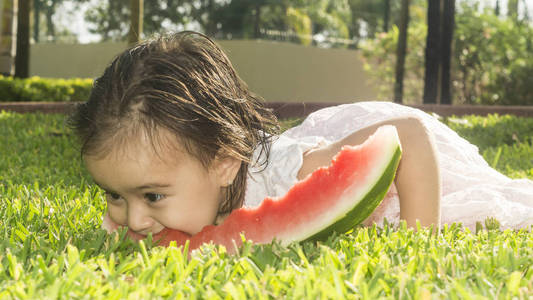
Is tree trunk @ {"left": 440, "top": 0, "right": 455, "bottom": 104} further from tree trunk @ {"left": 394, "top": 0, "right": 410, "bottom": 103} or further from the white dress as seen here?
the white dress

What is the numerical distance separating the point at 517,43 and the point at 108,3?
67.0 ft

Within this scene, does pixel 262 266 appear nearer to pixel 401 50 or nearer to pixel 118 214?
pixel 118 214

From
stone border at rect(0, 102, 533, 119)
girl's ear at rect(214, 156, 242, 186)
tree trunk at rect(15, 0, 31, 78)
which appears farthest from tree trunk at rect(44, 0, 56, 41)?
girl's ear at rect(214, 156, 242, 186)

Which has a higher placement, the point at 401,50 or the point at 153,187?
the point at 401,50

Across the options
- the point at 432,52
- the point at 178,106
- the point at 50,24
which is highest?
the point at 50,24

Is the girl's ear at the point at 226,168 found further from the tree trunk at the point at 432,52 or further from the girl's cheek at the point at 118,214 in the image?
the tree trunk at the point at 432,52

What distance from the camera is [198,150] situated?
99.6 inches

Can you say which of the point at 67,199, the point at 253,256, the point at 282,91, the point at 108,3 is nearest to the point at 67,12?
the point at 282,91

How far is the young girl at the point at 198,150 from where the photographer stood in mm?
2395

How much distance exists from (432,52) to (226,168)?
9.87 metres

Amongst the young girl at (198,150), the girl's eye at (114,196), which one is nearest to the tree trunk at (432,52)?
the young girl at (198,150)

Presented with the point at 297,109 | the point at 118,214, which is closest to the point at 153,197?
the point at 118,214

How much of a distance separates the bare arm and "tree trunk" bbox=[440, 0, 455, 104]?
980 cm

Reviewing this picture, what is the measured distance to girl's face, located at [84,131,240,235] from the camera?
2.35 m
